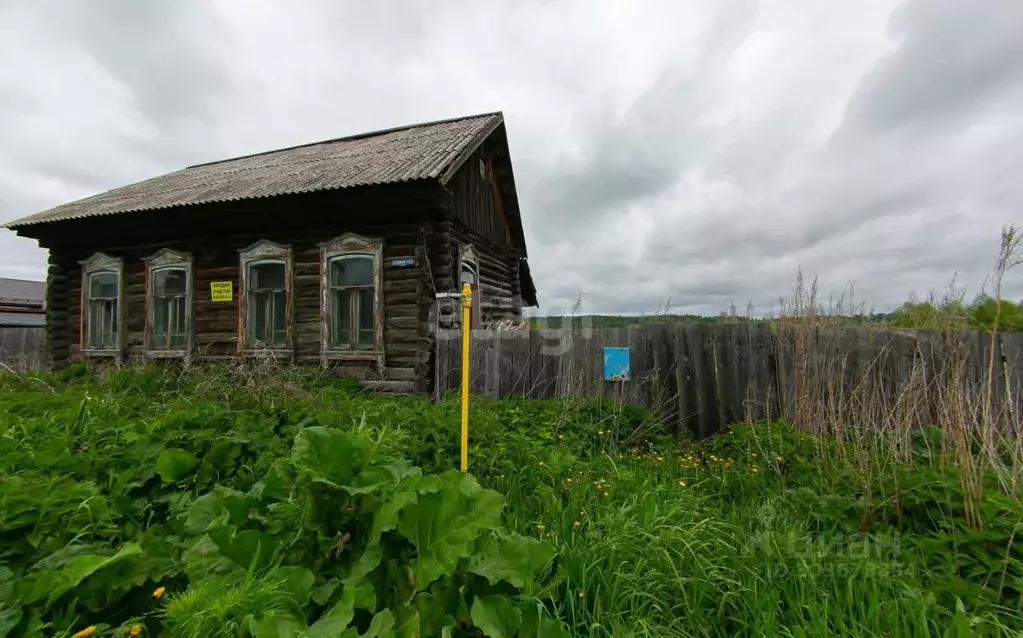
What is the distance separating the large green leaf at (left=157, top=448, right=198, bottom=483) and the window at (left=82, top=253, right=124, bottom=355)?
1012 cm

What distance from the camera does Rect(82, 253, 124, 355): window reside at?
32.5ft

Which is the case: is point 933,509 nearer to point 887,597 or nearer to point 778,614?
point 887,597

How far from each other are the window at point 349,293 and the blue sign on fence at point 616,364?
14.5ft

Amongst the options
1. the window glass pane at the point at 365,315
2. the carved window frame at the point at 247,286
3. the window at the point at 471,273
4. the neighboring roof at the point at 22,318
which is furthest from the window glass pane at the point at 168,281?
the neighboring roof at the point at 22,318

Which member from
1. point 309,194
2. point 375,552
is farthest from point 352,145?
point 375,552

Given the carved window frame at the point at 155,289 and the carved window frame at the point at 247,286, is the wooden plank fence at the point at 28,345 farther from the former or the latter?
the carved window frame at the point at 247,286

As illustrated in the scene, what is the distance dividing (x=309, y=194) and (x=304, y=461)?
740 centimetres

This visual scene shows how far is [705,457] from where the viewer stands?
14.9 feet

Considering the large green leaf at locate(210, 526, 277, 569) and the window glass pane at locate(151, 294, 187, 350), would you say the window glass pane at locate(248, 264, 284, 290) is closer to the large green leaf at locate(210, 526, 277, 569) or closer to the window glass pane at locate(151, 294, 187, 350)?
the window glass pane at locate(151, 294, 187, 350)

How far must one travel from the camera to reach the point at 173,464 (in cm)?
257

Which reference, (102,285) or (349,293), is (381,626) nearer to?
(349,293)

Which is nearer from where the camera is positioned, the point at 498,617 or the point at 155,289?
the point at 498,617

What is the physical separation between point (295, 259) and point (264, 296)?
1160mm

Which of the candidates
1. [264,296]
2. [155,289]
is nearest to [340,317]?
[264,296]
